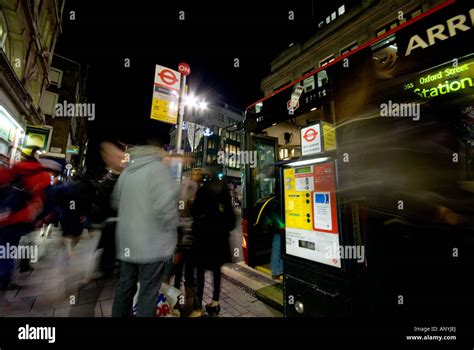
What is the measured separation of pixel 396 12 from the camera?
11.1 meters

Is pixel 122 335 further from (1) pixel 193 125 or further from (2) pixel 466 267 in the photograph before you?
(1) pixel 193 125

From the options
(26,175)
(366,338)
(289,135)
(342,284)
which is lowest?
(366,338)

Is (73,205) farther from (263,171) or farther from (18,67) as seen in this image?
(18,67)

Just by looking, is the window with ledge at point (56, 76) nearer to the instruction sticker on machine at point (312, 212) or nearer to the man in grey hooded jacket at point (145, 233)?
the man in grey hooded jacket at point (145, 233)

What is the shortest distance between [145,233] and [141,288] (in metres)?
0.60

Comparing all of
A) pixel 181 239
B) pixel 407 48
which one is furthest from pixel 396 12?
pixel 181 239

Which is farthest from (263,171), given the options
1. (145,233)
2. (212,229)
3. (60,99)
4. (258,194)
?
(60,99)

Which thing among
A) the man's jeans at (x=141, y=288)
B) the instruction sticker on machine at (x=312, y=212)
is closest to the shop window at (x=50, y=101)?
the man's jeans at (x=141, y=288)

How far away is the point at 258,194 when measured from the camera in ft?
19.3

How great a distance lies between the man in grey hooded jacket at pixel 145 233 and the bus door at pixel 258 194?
10.8ft

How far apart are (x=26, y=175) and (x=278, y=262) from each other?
5.10 metres

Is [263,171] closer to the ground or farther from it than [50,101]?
closer to the ground

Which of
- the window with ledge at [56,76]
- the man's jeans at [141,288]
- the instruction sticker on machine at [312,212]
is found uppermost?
the window with ledge at [56,76]

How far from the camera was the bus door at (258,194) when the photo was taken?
544 cm
